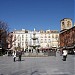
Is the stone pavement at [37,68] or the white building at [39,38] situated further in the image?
the white building at [39,38]

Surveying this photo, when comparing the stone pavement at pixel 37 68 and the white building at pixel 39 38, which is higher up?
the white building at pixel 39 38

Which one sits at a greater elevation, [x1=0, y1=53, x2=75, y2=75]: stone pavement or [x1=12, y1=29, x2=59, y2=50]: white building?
[x1=12, y1=29, x2=59, y2=50]: white building

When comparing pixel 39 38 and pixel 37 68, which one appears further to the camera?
pixel 39 38

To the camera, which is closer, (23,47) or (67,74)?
(67,74)

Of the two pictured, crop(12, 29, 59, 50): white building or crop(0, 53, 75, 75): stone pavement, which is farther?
crop(12, 29, 59, 50): white building

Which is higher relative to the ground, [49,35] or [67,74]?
[49,35]

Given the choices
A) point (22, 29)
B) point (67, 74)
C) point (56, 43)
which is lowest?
point (67, 74)

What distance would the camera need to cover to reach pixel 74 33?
97250 millimetres

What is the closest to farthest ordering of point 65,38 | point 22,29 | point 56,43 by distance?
point 65,38
point 56,43
point 22,29

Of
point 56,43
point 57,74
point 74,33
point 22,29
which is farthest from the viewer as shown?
point 22,29

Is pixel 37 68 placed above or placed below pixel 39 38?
below

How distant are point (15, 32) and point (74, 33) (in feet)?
185

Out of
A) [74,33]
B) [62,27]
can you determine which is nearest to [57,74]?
[74,33]

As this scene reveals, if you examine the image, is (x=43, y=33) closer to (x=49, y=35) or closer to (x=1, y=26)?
(x=49, y=35)
